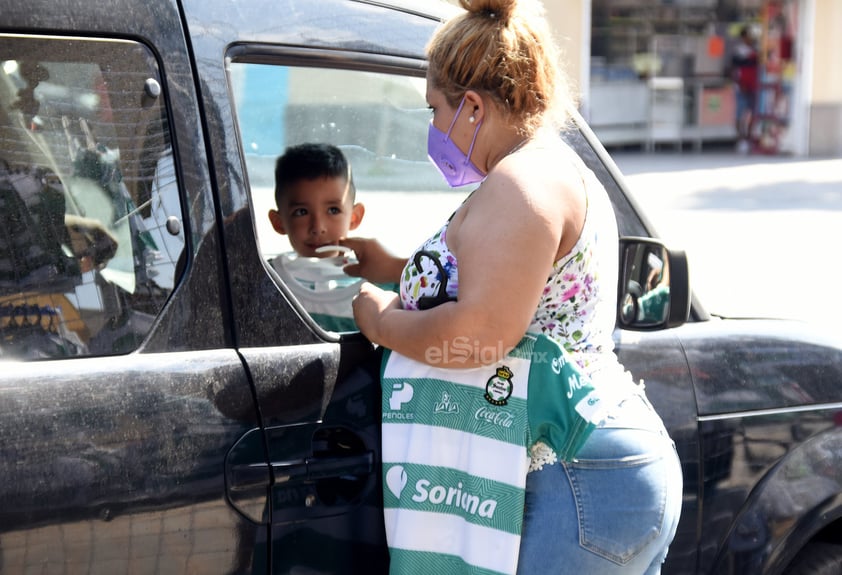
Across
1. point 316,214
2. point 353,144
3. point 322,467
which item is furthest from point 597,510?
point 353,144

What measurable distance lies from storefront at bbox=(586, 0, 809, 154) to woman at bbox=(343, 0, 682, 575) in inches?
593

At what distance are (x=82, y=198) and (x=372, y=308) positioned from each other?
0.57 m

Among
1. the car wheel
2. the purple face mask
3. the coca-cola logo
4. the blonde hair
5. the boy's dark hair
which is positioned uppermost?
the blonde hair

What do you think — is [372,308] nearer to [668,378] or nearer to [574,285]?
[574,285]

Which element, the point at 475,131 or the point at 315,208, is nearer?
the point at 475,131

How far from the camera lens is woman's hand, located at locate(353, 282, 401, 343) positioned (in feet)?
6.27

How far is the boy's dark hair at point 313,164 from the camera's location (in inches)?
118

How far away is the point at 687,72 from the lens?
1812 centimetres

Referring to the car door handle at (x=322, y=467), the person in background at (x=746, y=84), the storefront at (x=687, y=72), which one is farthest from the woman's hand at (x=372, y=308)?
the person in background at (x=746, y=84)

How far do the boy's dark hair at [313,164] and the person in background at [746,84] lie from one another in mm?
16011

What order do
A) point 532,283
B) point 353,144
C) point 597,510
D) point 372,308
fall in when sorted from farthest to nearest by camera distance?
1. point 353,144
2. point 372,308
3. point 597,510
4. point 532,283

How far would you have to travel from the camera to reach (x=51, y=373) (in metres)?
1.71

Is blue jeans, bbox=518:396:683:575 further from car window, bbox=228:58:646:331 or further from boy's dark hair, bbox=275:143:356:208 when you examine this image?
boy's dark hair, bbox=275:143:356:208

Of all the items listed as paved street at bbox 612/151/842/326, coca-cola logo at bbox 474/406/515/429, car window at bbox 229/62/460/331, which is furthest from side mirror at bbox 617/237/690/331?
paved street at bbox 612/151/842/326
